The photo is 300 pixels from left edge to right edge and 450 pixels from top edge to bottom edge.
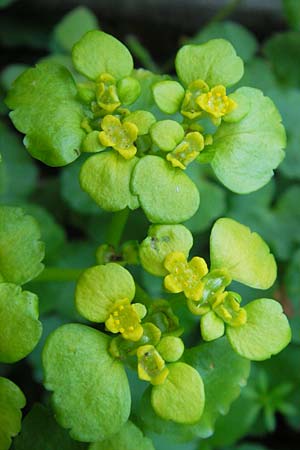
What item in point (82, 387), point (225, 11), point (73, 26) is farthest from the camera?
point (225, 11)

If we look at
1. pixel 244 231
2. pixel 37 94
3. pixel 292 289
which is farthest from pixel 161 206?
pixel 292 289

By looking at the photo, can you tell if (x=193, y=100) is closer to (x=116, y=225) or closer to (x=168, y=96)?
(x=168, y=96)

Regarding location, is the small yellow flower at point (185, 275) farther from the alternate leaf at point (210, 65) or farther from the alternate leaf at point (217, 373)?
the alternate leaf at point (210, 65)

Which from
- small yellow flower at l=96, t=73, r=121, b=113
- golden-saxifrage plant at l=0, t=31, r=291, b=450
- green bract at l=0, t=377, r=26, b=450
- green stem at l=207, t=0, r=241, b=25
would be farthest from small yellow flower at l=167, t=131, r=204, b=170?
green stem at l=207, t=0, r=241, b=25

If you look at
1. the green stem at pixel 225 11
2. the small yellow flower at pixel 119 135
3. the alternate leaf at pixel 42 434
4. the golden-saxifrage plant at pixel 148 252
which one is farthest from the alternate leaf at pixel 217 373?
the green stem at pixel 225 11

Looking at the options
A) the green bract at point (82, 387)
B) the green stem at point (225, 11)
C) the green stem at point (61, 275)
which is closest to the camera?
the green bract at point (82, 387)

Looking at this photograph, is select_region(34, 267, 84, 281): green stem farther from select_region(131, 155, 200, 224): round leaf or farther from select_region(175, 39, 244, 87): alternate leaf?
select_region(175, 39, 244, 87): alternate leaf

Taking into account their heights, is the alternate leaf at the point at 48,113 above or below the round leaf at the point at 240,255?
above

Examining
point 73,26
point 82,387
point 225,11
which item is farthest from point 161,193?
point 225,11
